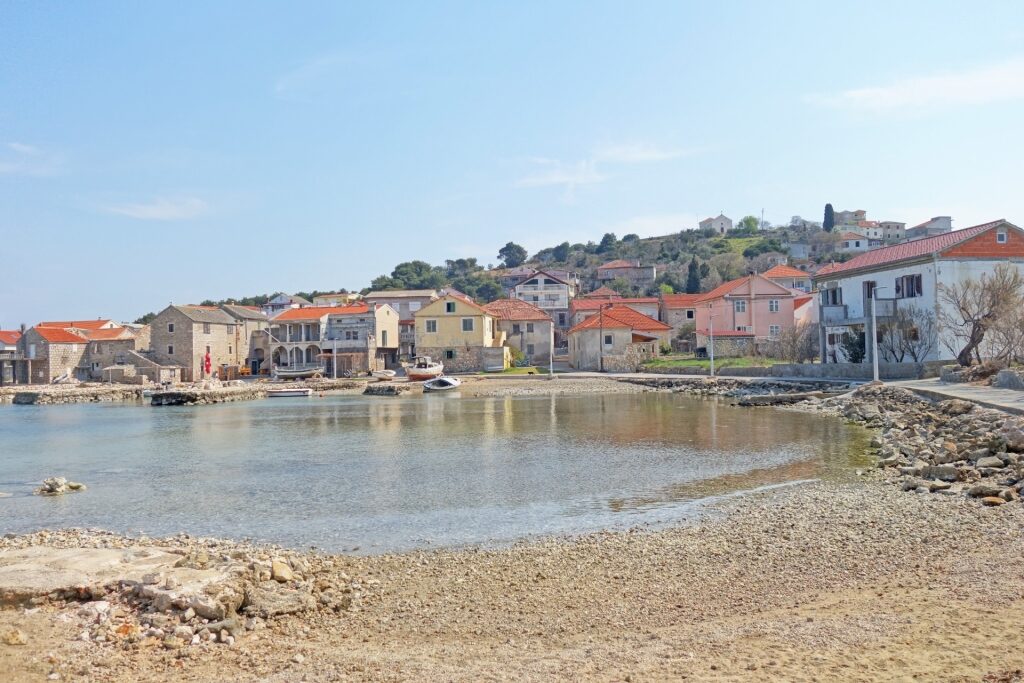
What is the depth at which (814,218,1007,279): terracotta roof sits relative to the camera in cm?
3916

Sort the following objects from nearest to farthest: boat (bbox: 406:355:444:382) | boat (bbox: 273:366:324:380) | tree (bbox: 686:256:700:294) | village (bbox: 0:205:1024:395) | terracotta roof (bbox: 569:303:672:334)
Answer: village (bbox: 0:205:1024:395) < boat (bbox: 406:355:444:382) < terracotta roof (bbox: 569:303:672:334) < boat (bbox: 273:366:324:380) < tree (bbox: 686:256:700:294)

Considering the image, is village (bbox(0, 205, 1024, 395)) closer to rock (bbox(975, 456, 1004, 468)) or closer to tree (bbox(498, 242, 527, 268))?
rock (bbox(975, 456, 1004, 468))

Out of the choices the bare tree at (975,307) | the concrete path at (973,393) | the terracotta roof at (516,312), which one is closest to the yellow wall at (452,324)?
the terracotta roof at (516,312)

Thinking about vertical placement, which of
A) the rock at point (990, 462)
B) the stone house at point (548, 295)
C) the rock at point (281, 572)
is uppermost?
the stone house at point (548, 295)

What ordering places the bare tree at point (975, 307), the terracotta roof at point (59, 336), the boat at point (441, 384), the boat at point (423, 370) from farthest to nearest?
the terracotta roof at point (59, 336) → the boat at point (423, 370) → the boat at point (441, 384) → the bare tree at point (975, 307)

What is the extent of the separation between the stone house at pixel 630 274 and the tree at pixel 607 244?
37.2 metres

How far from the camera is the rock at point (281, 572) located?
971 cm

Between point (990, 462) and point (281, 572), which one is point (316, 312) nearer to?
point (990, 462)

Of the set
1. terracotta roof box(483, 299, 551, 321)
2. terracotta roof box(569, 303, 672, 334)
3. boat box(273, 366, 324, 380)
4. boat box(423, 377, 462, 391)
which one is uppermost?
terracotta roof box(483, 299, 551, 321)

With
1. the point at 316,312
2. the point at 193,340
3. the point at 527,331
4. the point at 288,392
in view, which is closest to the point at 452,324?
the point at 527,331

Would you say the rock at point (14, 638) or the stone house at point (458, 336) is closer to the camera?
the rock at point (14, 638)

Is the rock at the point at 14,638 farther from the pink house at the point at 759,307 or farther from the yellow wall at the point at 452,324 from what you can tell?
the pink house at the point at 759,307

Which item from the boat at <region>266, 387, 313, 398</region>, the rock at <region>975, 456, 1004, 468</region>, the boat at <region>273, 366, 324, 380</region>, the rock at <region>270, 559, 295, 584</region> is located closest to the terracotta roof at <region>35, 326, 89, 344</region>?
the boat at <region>273, 366, 324, 380</region>

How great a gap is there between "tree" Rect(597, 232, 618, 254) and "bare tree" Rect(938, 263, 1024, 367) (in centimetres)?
12634
